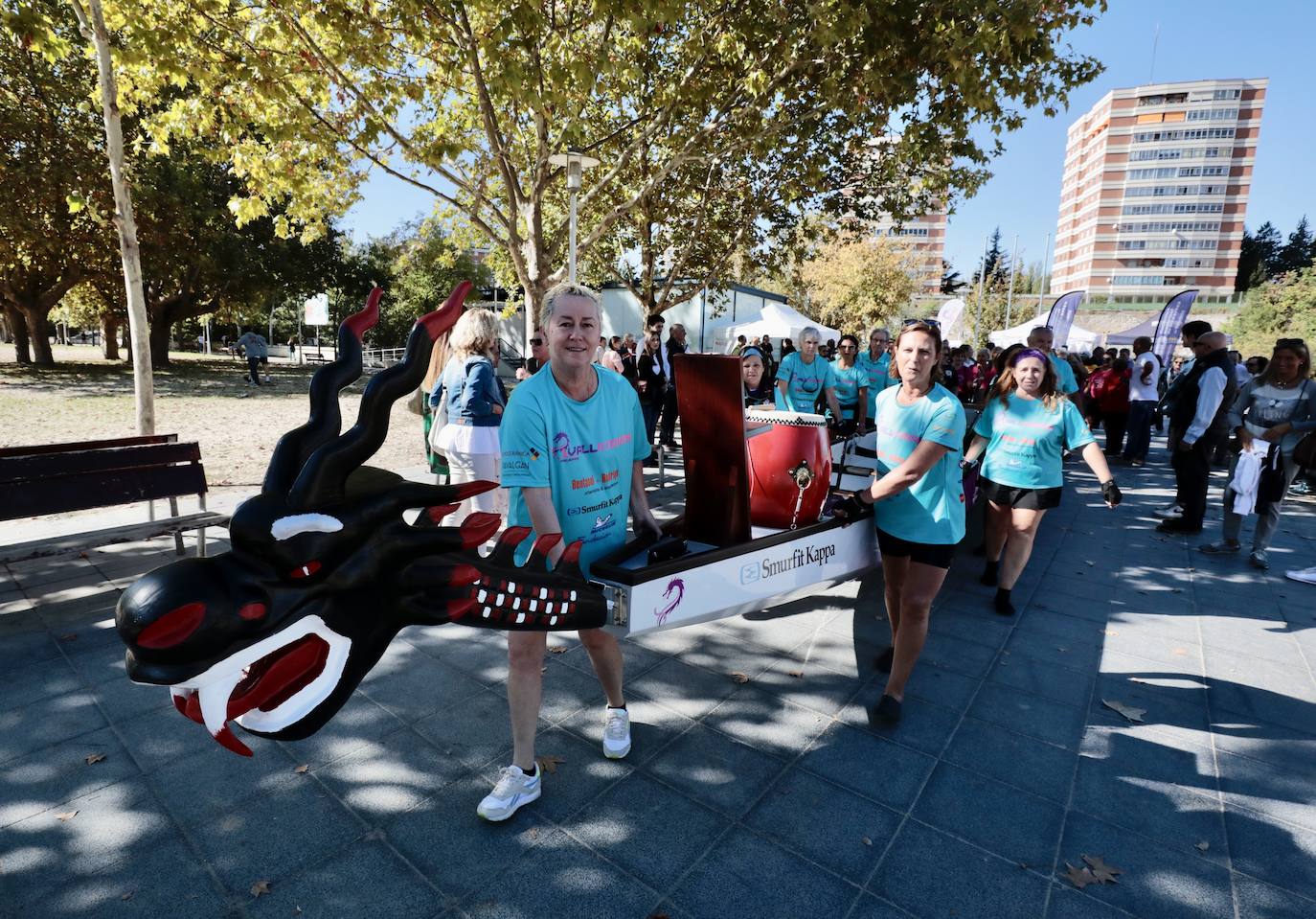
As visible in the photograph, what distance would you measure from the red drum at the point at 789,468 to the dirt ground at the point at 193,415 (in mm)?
5883

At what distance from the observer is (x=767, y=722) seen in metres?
3.27

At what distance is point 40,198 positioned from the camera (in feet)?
59.1

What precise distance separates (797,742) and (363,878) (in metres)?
1.88

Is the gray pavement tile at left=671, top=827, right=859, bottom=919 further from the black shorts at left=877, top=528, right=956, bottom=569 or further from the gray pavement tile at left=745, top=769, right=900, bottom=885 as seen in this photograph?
the black shorts at left=877, top=528, right=956, bottom=569

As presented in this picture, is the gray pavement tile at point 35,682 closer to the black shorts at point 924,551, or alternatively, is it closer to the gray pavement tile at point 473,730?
the gray pavement tile at point 473,730

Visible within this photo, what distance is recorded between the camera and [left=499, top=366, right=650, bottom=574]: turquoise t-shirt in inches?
90.0

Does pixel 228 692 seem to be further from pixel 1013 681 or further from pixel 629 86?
pixel 629 86

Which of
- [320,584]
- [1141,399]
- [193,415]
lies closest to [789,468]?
[320,584]

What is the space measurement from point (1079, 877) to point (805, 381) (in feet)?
17.5

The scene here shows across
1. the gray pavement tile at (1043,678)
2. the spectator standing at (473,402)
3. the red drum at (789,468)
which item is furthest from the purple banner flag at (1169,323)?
the spectator standing at (473,402)

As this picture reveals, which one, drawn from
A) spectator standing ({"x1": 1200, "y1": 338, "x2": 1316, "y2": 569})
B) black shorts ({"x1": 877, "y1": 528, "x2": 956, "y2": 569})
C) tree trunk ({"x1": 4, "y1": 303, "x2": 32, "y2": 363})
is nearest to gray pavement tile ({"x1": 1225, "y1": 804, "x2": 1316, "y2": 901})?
black shorts ({"x1": 877, "y1": 528, "x2": 956, "y2": 569})

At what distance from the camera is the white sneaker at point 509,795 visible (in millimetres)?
2494

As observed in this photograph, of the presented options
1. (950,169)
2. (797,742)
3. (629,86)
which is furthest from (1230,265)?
(797,742)

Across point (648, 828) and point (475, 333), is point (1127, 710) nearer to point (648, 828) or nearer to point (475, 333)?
point (648, 828)
